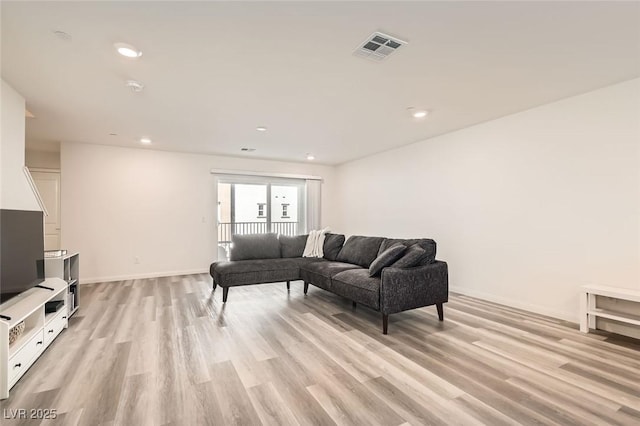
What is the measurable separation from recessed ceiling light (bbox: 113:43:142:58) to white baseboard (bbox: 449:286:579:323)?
4592 mm

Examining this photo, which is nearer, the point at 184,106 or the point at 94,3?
the point at 94,3

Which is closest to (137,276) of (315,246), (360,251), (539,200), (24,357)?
(315,246)

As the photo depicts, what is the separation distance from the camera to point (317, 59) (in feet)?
7.76

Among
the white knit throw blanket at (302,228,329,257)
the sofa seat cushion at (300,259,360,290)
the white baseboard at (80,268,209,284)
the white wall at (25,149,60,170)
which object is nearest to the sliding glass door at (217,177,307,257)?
the white baseboard at (80,268,209,284)

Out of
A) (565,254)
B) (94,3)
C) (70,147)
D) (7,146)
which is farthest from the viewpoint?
(70,147)

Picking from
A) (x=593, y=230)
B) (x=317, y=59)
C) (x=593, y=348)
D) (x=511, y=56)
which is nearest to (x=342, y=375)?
(x=593, y=348)

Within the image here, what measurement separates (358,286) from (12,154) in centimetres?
358

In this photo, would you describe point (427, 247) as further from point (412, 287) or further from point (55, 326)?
point (55, 326)

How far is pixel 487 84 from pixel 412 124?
131 centimetres

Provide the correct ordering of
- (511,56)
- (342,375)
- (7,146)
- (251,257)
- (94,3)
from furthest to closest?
A: (251,257)
(7,146)
(511,56)
(342,375)
(94,3)

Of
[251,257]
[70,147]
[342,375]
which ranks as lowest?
[342,375]

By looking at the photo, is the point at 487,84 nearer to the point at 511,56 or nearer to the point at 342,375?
the point at 511,56

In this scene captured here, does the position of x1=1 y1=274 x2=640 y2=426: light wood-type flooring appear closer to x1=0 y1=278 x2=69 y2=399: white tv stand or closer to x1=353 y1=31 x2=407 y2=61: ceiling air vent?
x1=0 y1=278 x2=69 y2=399: white tv stand

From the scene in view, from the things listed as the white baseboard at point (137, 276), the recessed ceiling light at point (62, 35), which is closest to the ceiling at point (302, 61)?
the recessed ceiling light at point (62, 35)
